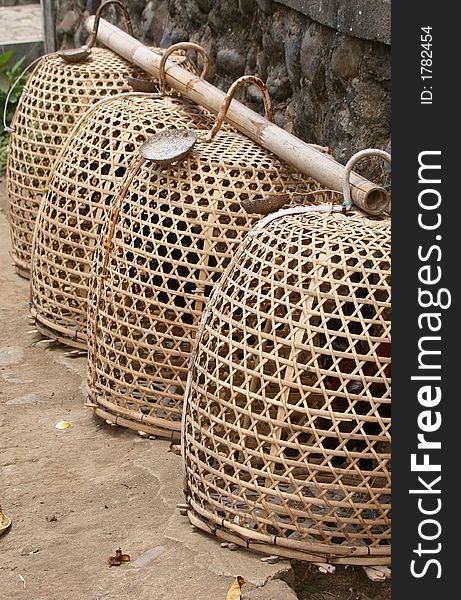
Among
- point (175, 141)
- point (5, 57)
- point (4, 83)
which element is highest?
point (175, 141)

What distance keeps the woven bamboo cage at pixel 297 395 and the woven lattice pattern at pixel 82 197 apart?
945 mm

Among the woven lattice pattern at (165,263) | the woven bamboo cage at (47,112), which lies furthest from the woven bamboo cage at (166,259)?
the woven bamboo cage at (47,112)

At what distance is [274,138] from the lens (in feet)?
11.3

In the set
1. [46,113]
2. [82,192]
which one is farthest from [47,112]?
[82,192]

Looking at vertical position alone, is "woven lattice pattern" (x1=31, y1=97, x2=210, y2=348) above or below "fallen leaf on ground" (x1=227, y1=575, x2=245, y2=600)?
above

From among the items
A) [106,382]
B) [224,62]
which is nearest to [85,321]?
[106,382]

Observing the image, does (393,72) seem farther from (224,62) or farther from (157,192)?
(224,62)

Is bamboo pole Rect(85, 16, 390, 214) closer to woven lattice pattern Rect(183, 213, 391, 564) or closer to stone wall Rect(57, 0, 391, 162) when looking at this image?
woven lattice pattern Rect(183, 213, 391, 564)

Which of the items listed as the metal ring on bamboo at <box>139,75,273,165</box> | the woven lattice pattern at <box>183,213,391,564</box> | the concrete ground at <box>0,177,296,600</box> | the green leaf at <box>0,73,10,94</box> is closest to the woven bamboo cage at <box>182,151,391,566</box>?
the woven lattice pattern at <box>183,213,391,564</box>

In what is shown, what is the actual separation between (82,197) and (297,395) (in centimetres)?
125

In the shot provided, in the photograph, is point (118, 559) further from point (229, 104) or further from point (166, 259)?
point (229, 104)

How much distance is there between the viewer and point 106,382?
11.7 ft

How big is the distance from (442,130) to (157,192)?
1131 mm

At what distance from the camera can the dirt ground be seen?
9.22ft
